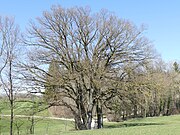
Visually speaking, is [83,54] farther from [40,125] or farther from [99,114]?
[40,125]

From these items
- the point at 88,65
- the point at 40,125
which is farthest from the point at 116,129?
the point at 40,125

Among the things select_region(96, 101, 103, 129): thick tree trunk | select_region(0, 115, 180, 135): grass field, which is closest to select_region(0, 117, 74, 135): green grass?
select_region(0, 115, 180, 135): grass field

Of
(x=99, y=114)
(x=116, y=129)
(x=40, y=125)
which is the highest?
(x=99, y=114)

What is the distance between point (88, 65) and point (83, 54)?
5.88ft

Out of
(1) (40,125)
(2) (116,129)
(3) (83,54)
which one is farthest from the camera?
(1) (40,125)

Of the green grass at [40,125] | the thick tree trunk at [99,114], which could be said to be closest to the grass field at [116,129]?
the green grass at [40,125]

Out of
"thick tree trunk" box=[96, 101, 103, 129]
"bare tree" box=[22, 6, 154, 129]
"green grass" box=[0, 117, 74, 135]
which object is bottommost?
"green grass" box=[0, 117, 74, 135]

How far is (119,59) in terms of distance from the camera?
25.0 meters

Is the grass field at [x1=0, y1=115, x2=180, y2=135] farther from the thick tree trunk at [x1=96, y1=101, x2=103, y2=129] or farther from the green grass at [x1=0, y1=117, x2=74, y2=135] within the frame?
the thick tree trunk at [x1=96, y1=101, x2=103, y2=129]

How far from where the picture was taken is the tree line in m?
24.0

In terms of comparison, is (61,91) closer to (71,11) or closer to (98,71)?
(98,71)

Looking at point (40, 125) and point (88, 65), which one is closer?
point (88, 65)

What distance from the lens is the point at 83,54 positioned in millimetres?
25328

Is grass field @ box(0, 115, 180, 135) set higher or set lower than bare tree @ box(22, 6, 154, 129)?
lower
